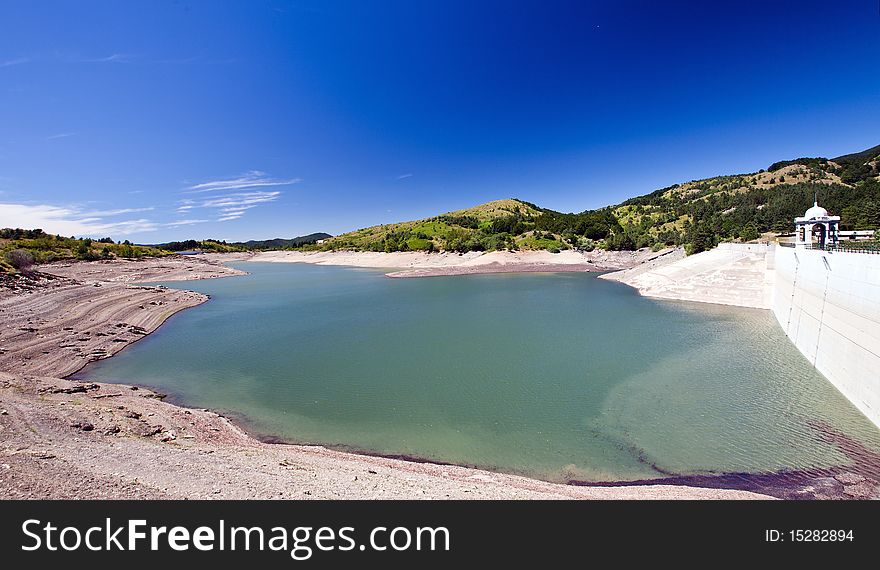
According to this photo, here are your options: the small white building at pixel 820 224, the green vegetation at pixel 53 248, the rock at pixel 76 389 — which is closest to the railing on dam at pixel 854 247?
the small white building at pixel 820 224

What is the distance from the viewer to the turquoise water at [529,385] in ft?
34.0

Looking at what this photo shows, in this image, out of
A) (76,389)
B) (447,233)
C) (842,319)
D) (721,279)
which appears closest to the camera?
(842,319)

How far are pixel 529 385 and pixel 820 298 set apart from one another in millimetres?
13183

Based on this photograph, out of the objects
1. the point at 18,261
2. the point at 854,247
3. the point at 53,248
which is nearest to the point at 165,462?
the point at 854,247

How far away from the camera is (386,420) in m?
12.6

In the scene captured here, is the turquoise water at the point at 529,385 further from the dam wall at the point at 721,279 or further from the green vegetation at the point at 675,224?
the green vegetation at the point at 675,224

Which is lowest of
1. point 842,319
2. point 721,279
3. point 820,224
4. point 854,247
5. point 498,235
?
point 842,319

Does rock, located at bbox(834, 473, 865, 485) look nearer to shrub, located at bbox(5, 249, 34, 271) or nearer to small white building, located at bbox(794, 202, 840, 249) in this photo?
small white building, located at bbox(794, 202, 840, 249)

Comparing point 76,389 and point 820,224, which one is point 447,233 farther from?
point 76,389

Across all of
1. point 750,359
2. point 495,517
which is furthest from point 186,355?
point 750,359

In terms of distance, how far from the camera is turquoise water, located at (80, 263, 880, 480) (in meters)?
10.4

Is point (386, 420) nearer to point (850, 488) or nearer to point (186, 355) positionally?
point (850, 488)

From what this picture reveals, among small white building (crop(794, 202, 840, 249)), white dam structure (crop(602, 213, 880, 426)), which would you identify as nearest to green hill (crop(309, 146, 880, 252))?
white dam structure (crop(602, 213, 880, 426))

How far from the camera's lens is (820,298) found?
1595cm
